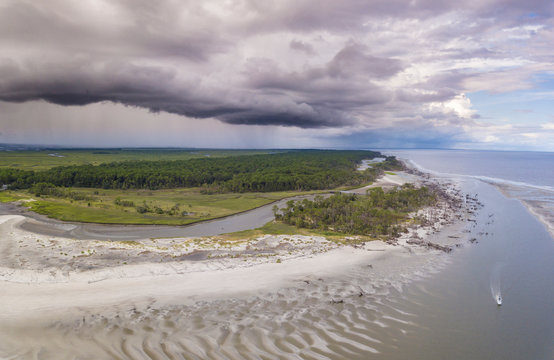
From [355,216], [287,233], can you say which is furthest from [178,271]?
[355,216]

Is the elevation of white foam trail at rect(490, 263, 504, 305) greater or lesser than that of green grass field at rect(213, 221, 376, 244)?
greater

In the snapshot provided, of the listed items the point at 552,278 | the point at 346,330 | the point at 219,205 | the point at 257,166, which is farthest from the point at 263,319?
the point at 257,166

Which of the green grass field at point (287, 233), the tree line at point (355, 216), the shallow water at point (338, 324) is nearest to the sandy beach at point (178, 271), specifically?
the shallow water at point (338, 324)

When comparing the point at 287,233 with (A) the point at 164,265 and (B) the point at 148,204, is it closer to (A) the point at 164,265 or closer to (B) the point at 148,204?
(A) the point at 164,265

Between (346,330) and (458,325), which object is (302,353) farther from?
(458,325)

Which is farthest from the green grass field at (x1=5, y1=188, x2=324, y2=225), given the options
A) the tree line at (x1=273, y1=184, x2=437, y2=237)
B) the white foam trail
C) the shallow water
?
the white foam trail

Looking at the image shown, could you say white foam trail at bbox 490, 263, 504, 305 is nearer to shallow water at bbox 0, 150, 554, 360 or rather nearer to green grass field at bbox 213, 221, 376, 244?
shallow water at bbox 0, 150, 554, 360

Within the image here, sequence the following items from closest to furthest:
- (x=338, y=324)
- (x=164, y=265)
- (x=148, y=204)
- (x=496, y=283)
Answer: (x=338, y=324), (x=496, y=283), (x=164, y=265), (x=148, y=204)
